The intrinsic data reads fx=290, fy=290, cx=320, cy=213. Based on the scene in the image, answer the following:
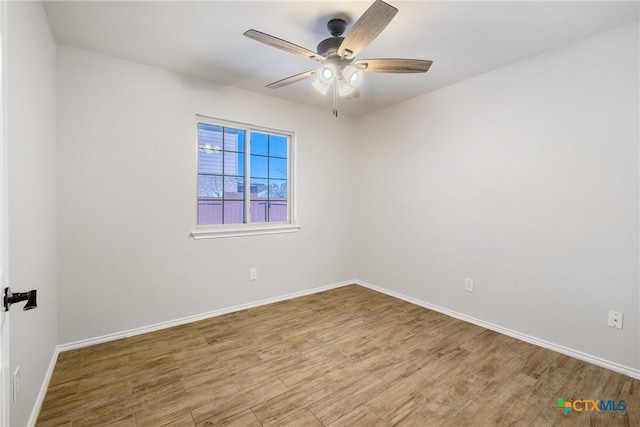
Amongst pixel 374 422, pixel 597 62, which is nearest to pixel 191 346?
pixel 374 422

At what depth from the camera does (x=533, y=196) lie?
8.24 ft

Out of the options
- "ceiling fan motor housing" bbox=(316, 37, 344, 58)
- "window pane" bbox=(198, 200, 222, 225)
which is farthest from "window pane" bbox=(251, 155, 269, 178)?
"ceiling fan motor housing" bbox=(316, 37, 344, 58)

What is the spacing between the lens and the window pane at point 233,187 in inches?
130

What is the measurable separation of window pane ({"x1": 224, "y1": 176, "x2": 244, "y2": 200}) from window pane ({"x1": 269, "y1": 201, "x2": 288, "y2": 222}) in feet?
1.42

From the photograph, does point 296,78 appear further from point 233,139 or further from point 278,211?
point 278,211

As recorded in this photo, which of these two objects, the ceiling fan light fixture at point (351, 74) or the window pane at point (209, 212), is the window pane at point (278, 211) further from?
the ceiling fan light fixture at point (351, 74)

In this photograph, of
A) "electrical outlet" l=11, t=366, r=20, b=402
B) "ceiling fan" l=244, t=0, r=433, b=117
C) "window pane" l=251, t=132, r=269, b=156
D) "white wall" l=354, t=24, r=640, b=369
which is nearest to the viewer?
"electrical outlet" l=11, t=366, r=20, b=402

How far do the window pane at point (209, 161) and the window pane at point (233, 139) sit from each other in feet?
0.47

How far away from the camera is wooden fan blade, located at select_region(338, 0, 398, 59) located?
1.41m

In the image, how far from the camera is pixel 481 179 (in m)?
2.88

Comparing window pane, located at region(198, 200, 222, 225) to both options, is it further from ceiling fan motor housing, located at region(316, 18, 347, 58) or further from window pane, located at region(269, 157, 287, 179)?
ceiling fan motor housing, located at region(316, 18, 347, 58)

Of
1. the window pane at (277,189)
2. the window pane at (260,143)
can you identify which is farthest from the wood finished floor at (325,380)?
the window pane at (260,143)

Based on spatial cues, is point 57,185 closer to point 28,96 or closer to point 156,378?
point 28,96

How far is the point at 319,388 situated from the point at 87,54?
3.15 m
